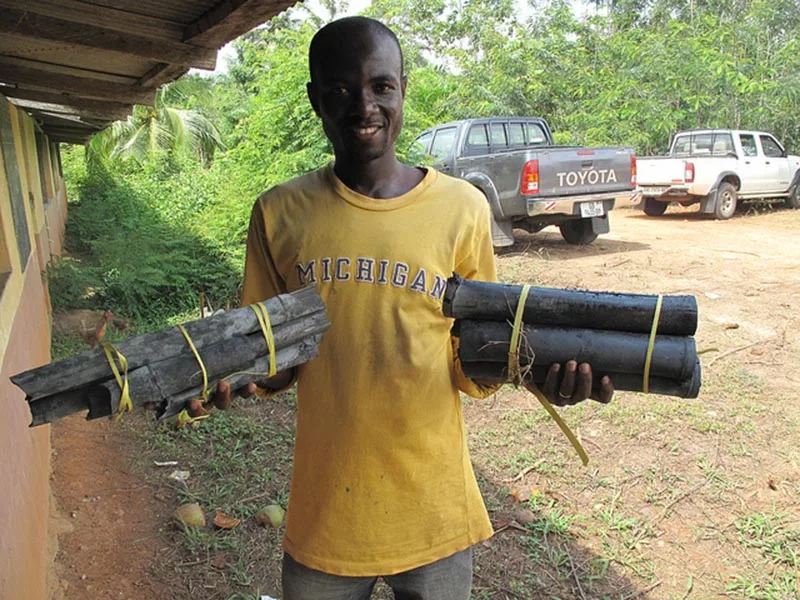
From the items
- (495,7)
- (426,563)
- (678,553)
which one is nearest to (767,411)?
(678,553)

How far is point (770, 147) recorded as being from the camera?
44.4 ft

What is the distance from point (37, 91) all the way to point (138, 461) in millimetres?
3404

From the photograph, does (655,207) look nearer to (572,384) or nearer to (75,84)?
(75,84)

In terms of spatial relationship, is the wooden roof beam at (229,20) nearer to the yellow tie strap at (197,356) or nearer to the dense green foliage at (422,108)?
the yellow tie strap at (197,356)

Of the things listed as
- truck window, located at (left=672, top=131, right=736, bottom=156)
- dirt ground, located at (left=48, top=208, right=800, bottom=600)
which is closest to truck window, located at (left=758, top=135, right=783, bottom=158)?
truck window, located at (left=672, top=131, right=736, bottom=156)

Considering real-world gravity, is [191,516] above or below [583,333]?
below

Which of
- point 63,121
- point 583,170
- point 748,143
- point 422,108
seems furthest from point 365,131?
point 422,108

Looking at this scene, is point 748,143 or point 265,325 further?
point 748,143

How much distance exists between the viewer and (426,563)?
1.56 m

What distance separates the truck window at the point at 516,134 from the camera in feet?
33.2

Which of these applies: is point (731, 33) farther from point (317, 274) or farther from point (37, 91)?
point (317, 274)

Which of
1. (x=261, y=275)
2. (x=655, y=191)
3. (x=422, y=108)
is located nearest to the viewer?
(x=261, y=275)

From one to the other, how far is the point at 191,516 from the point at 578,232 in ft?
25.4

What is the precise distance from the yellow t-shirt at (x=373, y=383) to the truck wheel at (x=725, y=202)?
41.0 ft
